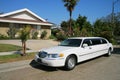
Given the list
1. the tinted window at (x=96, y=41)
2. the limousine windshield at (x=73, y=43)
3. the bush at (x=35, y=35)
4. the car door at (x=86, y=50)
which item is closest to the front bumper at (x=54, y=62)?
the car door at (x=86, y=50)

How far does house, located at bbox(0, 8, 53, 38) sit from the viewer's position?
22.6 m

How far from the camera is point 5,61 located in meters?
8.82

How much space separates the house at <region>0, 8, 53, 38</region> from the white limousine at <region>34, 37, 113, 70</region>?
15075 mm

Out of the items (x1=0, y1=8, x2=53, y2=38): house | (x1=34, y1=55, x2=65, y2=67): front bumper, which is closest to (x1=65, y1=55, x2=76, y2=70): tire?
(x1=34, y1=55, x2=65, y2=67): front bumper

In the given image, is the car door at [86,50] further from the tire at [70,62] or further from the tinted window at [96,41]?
the tire at [70,62]

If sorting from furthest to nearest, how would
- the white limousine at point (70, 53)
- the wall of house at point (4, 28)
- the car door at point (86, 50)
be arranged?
1. the wall of house at point (4, 28)
2. the car door at point (86, 50)
3. the white limousine at point (70, 53)

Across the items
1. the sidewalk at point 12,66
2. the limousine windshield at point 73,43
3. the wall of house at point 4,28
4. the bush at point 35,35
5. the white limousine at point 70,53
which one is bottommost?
the sidewalk at point 12,66

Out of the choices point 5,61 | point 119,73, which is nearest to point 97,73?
point 119,73

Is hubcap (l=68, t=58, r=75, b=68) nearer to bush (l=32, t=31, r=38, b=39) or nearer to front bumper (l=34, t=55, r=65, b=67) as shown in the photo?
front bumper (l=34, t=55, r=65, b=67)

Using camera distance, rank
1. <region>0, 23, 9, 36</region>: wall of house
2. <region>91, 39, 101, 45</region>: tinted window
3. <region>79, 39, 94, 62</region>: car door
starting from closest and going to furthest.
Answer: <region>79, 39, 94, 62</region>: car door
<region>91, 39, 101, 45</region>: tinted window
<region>0, 23, 9, 36</region>: wall of house

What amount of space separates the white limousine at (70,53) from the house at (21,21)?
15075 millimetres

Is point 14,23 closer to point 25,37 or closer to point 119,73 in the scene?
point 25,37

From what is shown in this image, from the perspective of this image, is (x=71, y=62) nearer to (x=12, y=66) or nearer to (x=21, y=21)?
(x=12, y=66)

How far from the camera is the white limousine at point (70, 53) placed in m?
7.00
